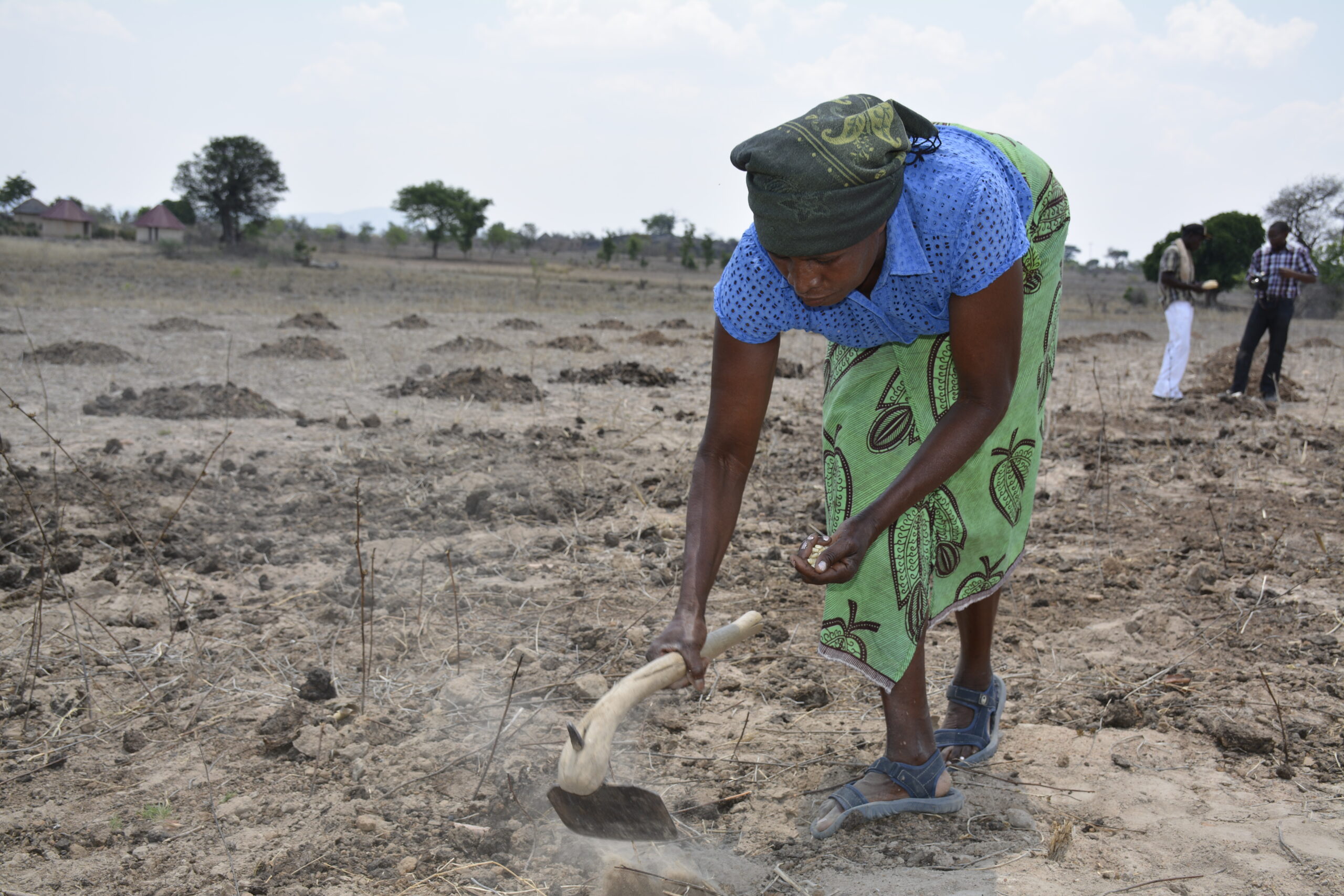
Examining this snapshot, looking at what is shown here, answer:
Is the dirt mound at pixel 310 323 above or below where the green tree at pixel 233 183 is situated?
below

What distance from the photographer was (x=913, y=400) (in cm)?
191

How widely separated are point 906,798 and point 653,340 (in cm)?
1006

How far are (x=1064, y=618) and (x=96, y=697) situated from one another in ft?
9.56

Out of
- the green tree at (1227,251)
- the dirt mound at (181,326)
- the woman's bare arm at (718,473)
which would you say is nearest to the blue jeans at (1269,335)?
the woman's bare arm at (718,473)

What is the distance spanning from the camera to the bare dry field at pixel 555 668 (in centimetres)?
196

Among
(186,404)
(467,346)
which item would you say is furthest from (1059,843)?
(467,346)

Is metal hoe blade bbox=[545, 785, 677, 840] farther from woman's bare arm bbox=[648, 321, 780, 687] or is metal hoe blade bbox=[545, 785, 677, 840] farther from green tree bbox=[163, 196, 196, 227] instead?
green tree bbox=[163, 196, 196, 227]

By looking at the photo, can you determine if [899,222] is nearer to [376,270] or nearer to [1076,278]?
[376,270]

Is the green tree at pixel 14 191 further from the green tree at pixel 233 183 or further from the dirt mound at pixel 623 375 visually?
the dirt mound at pixel 623 375

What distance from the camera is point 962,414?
1756 mm

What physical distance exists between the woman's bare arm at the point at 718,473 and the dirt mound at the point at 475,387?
211 inches

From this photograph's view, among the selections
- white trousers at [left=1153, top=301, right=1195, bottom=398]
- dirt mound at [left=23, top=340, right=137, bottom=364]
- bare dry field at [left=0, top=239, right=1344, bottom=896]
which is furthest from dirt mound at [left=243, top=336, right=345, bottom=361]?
A: white trousers at [left=1153, top=301, right=1195, bottom=398]

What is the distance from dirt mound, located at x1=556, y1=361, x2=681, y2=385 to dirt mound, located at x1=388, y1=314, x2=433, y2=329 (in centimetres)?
490

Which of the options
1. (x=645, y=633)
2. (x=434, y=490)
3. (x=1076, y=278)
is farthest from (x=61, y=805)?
(x=1076, y=278)
